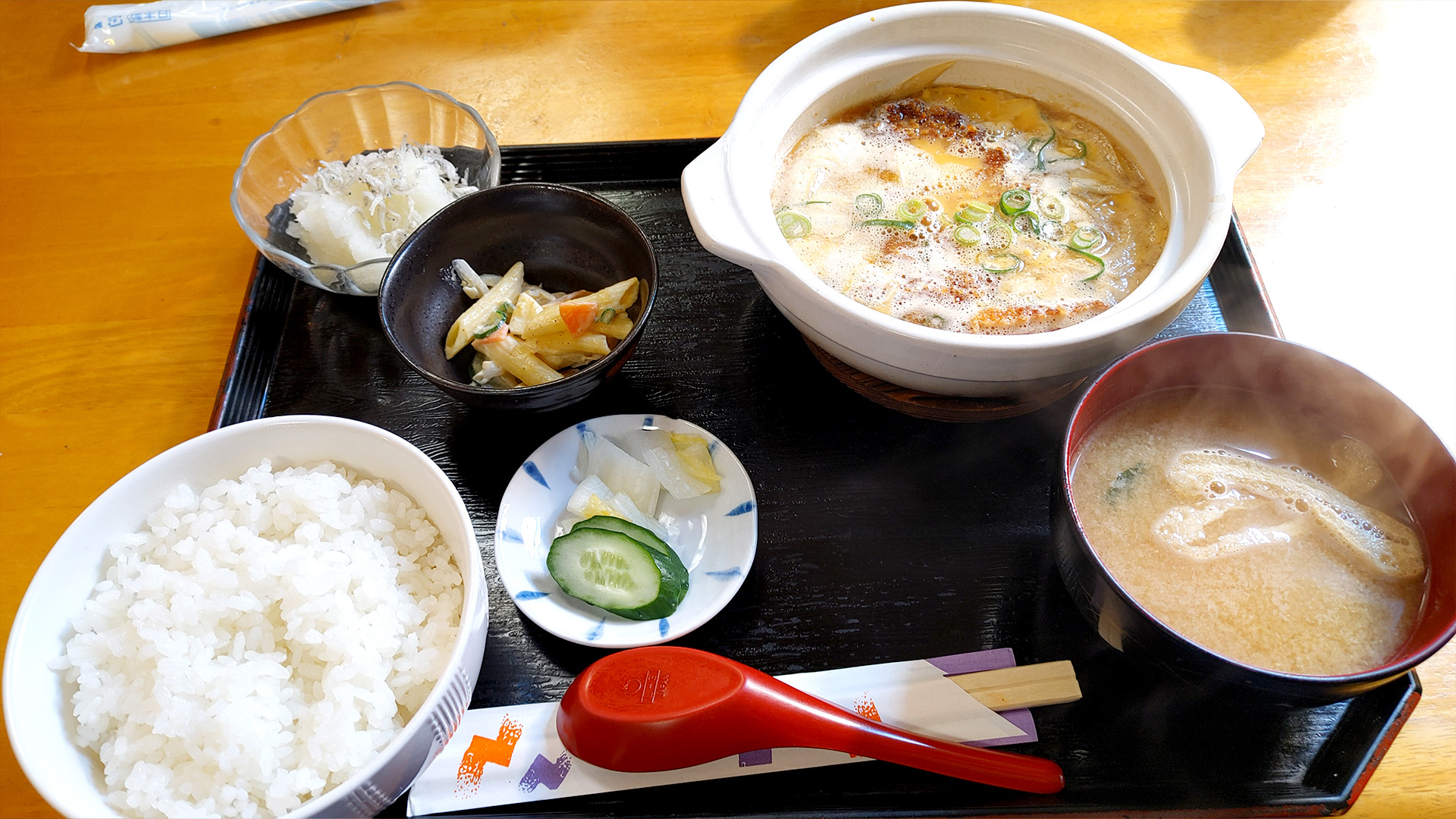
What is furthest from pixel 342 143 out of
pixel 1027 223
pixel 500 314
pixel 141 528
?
pixel 1027 223

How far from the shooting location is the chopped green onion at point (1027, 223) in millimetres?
1555

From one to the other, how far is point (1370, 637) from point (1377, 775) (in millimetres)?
312

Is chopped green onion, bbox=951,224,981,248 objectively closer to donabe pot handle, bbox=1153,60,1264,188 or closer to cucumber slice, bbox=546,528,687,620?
donabe pot handle, bbox=1153,60,1264,188

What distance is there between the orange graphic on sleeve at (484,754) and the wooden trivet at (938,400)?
2.71ft

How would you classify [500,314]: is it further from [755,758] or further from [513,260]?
[755,758]

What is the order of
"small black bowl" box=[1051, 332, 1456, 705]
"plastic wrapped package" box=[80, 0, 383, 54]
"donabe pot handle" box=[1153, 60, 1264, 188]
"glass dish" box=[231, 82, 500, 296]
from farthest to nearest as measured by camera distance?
"plastic wrapped package" box=[80, 0, 383, 54], "glass dish" box=[231, 82, 500, 296], "donabe pot handle" box=[1153, 60, 1264, 188], "small black bowl" box=[1051, 332, 1456, 705]

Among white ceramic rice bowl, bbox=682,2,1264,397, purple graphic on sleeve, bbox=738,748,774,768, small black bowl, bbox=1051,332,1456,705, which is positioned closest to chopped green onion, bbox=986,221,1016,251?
white ceramic rice bowl, bbox=682,2,1264,397

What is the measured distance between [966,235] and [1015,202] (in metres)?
0.13

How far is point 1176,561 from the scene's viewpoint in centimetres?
118

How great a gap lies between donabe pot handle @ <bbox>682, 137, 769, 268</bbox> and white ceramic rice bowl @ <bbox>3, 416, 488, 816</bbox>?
1.91 ft

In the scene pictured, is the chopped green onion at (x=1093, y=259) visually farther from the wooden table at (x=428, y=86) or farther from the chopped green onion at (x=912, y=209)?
the wooden table at (x=428, y=86)

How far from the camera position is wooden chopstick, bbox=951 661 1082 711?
1232 millimetres

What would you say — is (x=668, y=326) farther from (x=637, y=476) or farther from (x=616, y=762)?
(x=616, y=762)

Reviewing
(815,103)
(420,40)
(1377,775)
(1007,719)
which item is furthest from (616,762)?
(420,40)
